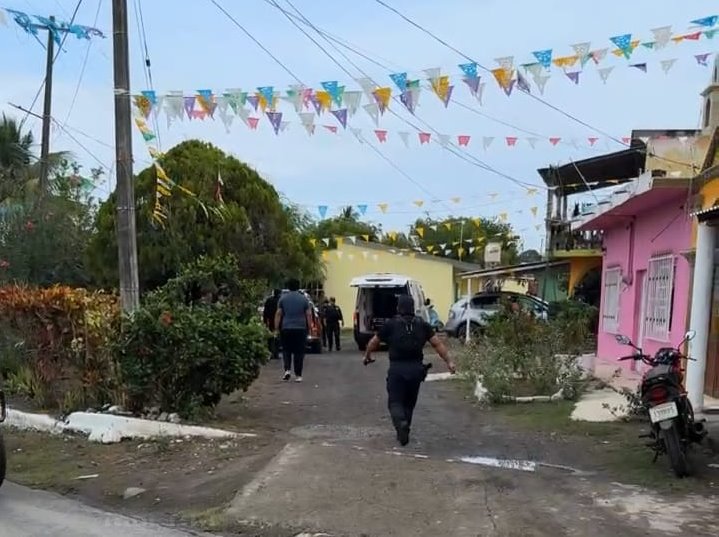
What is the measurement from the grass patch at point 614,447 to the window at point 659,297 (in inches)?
127

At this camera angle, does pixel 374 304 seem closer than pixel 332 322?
Yes

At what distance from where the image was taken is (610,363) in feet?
55.6

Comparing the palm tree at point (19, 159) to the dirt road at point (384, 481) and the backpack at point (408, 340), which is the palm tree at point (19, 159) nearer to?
the dirt road at point (384, 481)

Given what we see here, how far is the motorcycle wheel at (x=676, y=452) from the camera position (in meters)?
7.14

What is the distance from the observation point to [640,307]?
1561 centimetres

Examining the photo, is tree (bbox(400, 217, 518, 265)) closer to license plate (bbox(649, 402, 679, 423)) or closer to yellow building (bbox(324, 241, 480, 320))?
yellow building (bbox(324, 241, 480, 320))

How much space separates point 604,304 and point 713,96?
6207mm

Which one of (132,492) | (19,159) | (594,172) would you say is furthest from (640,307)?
(19,159)

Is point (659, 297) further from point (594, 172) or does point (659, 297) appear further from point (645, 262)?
point (594, 172)

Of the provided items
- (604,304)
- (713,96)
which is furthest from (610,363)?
(713,96)

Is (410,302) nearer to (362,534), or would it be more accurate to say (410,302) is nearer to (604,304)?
(362,534)

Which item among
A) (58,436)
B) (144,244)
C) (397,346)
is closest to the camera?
(397,346)

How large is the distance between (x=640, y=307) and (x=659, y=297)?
1.39 m

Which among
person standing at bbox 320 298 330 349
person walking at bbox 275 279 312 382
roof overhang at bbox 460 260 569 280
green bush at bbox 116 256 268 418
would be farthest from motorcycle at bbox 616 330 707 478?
roof overhang at bbox 460 260 569 280
